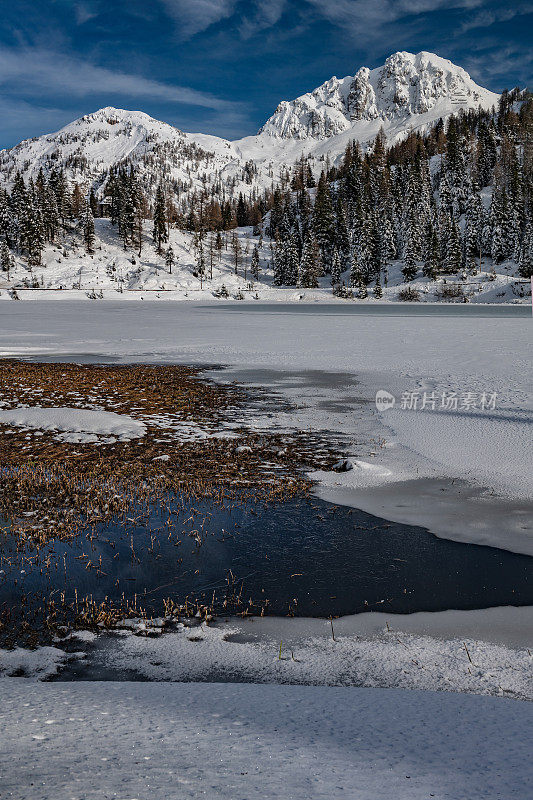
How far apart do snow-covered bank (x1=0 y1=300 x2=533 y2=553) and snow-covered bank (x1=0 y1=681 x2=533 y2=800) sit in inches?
141

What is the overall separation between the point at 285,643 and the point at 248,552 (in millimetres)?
1721

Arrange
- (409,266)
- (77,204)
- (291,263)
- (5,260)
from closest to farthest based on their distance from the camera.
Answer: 1. (409,266)
2. (5,260)
3. (291,263)
4. (77,204)

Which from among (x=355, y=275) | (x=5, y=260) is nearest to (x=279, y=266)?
(x=355, y=275)

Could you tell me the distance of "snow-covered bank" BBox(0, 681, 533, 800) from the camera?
6.75 feet

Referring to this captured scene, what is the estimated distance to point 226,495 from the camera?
769cm

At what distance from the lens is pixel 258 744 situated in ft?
8.13

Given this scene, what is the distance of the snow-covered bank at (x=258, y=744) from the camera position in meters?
2.06

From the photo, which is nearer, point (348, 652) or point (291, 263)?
point (348, 652)

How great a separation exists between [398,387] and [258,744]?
43.4 ft

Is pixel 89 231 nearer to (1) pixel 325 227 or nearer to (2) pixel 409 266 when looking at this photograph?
(1) pixel 325 227

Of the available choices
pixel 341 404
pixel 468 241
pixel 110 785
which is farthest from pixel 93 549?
pixel 468 241

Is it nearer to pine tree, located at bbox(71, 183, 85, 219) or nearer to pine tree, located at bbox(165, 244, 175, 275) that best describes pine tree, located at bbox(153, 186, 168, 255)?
pine tree, located at bbox(165, 244, 175, 275)

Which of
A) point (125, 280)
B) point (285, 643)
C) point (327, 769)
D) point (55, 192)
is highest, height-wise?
point (55, 192)

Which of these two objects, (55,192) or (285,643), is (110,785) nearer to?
(285,643)
